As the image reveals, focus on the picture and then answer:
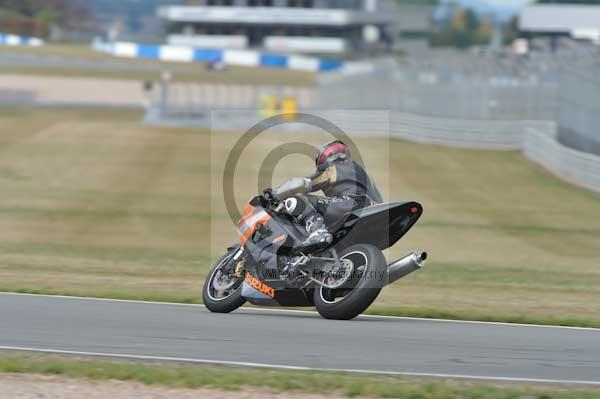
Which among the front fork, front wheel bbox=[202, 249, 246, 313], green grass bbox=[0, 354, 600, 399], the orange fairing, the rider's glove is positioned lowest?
front wheel bbox=[202, 249, 246, 313]

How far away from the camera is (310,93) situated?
62.2 metres

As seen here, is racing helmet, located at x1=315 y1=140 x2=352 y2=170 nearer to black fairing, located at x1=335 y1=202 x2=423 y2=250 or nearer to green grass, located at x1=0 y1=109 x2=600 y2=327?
black fairing, located at x1=335 y1=202 x2=423 y2=250

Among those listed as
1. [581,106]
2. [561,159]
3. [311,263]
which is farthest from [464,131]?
[311,263]

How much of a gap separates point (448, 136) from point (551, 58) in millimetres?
5794

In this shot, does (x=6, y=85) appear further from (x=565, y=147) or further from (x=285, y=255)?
(x=285, y=255)

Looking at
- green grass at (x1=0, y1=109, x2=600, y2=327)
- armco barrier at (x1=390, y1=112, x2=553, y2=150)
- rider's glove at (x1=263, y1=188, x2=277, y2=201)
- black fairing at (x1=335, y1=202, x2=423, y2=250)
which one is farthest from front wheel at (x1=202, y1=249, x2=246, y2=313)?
armco barrier at (x1=390, y1=112, x2=553, y2=150)

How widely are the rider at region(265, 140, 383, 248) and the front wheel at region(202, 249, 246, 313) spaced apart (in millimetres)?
1085

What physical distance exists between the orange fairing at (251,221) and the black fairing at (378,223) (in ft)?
2.96

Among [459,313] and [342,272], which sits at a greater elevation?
[342,272]

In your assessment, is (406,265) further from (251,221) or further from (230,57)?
(230,57)

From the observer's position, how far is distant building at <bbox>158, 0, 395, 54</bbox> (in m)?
135

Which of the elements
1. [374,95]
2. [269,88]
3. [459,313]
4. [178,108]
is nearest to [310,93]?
[269,88]

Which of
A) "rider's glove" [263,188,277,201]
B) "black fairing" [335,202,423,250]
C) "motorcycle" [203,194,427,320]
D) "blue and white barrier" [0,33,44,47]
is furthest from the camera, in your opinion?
"blue and white barrier" [0,33,44,47]

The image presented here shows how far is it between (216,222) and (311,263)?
1263 centimetres
